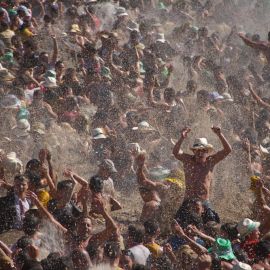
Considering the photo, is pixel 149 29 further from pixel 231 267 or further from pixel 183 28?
pixel 231 267

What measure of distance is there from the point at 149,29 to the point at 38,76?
5.56m

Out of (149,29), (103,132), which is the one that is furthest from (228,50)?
(103,132)

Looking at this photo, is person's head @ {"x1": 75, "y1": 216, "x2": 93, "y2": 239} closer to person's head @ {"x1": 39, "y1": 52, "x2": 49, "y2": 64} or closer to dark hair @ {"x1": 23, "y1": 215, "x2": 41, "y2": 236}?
dark hair @ {"x1": 23, "y1": 215, "x2": 41, "y2": 236}

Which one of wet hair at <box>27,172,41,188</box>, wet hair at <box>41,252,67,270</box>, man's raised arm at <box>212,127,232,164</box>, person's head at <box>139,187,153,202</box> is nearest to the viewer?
wet hair at <box>41,252,67,270</box>

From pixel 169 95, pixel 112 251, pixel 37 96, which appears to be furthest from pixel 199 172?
pixel 37 96

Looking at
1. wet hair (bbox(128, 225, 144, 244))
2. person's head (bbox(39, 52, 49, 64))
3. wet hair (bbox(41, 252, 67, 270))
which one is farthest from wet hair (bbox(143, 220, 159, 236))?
person's head (bbox(39, 52, 49, 64))

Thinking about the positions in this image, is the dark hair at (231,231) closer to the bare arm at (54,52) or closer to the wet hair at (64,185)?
the wet hair at (64,185)

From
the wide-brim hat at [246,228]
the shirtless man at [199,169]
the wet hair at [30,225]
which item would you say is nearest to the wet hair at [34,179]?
the wet hair at [30,225]

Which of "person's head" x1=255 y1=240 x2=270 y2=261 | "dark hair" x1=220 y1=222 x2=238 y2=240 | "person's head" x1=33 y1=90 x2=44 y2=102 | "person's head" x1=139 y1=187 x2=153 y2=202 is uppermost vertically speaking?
"person's head" x1=255 y1=240 x2=270 y2=261

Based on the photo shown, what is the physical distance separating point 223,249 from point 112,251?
1335 millimetres

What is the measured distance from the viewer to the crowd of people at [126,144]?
7038 millimetres

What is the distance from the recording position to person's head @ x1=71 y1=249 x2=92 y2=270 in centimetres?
657

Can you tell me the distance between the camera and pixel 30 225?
270 inches

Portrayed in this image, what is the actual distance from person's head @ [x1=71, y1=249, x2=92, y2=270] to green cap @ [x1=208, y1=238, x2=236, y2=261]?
146 cm
